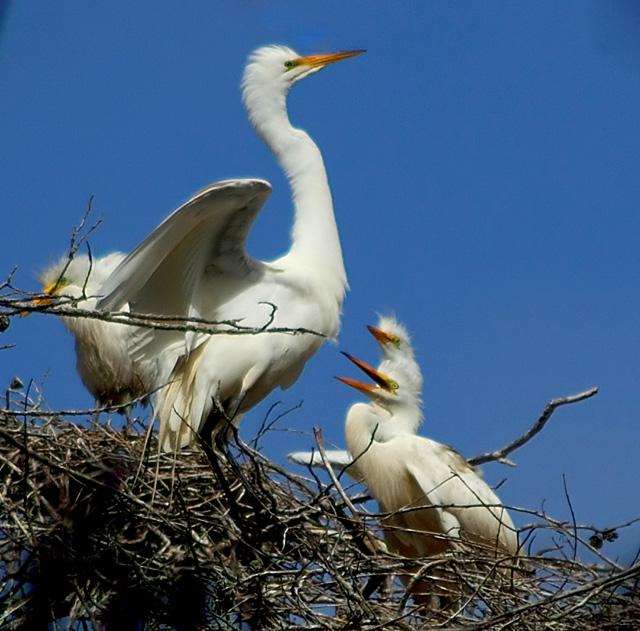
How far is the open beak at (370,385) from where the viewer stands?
17.7ft

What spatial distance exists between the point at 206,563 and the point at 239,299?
4.25ft

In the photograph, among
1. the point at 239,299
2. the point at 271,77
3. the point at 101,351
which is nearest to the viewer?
the point at 239,299

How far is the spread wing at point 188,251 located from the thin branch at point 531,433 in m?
1.24

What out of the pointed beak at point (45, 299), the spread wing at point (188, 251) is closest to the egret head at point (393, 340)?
the spread wing at point (188, 251)

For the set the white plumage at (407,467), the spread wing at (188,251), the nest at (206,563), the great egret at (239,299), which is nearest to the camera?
the nest at (206,563)

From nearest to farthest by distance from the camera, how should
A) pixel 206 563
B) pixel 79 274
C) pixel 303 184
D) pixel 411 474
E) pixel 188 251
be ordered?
pixel 206 563 → pixel 188 251 → pixel 411 474 → pixel 303 184 → pixel 79 274

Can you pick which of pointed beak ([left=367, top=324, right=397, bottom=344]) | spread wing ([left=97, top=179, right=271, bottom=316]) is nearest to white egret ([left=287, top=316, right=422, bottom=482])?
pointed beak ([left=367, top=324, right=397, bottom=344])

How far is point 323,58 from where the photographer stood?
18.7ft

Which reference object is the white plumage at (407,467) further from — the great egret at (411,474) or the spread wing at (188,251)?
the spread wing at (188,251)

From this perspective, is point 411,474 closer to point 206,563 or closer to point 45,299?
point 206,563

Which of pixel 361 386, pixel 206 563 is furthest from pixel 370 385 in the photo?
pixel 206 563

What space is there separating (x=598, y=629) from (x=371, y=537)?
0.92 m

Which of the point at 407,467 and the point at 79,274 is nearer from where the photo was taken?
the point at 407,467

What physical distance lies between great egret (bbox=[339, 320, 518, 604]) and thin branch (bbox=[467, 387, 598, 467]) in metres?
0.13
